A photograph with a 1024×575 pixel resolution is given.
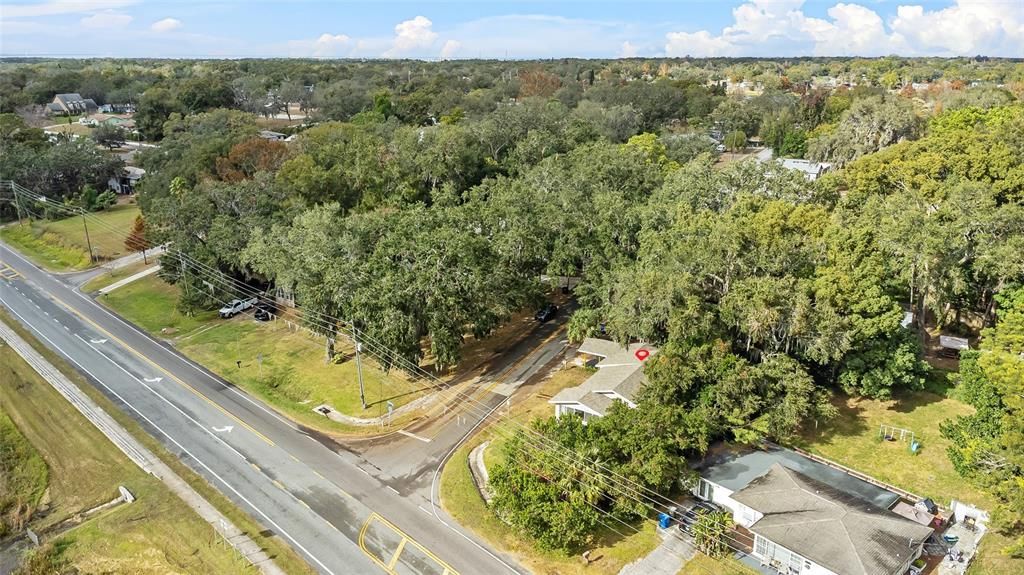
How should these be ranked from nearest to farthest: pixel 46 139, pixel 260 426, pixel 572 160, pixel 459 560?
pixel 459 560 → pixel 260 426 → pixel 572 160 → pixel 46 139

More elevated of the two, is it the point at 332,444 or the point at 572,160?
the point at 572,160

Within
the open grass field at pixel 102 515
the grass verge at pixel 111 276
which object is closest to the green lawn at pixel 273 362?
the grass verge at pixel 111 276

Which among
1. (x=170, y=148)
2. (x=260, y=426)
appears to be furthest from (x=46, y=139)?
(x=260, y=426)

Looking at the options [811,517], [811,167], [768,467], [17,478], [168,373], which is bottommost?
[17,478]

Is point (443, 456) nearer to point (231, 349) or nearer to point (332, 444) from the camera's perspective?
point (332, 444)

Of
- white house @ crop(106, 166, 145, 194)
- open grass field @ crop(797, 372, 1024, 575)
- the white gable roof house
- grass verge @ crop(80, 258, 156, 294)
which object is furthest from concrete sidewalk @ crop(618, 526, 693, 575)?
white house @ crop(106, 166, 145, 194)

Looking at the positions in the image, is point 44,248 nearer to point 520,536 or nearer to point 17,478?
point 17,478

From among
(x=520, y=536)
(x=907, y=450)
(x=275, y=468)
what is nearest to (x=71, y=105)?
(x=275, y=468)
